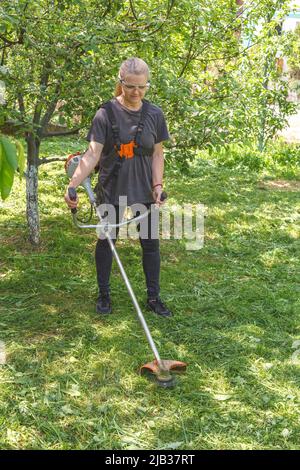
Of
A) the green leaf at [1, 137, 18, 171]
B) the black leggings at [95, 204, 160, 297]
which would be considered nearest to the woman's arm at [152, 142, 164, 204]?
the black leggings at [95, 204, 160, 297]

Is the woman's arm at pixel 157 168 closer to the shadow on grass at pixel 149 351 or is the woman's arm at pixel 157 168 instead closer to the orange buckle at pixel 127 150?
the orange buckle at pixel 127 150

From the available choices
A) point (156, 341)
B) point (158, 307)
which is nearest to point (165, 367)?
point (156, 341)

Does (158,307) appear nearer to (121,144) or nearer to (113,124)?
(121,144)

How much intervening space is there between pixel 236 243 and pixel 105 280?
2153 mm

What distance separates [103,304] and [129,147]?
1.15 m

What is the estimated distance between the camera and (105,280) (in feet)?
13.4

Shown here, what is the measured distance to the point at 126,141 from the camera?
12.0 ft

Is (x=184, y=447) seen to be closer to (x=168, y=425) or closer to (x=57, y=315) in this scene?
(x=168, y=425)

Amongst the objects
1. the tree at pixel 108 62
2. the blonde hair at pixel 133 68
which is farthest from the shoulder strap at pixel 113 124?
the tree at pixel 108 62

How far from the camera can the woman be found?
3.55 meters

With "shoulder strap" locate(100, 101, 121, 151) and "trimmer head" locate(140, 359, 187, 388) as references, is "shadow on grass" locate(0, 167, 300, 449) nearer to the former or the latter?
"trimmer head" locate(140, 359, 187, 388)

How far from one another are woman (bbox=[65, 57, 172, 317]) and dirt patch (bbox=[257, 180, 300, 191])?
4.66 metres

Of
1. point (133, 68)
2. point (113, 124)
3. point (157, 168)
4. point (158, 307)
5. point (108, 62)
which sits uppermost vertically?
point (108, 62)

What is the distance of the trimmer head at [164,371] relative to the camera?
10.4 feet
